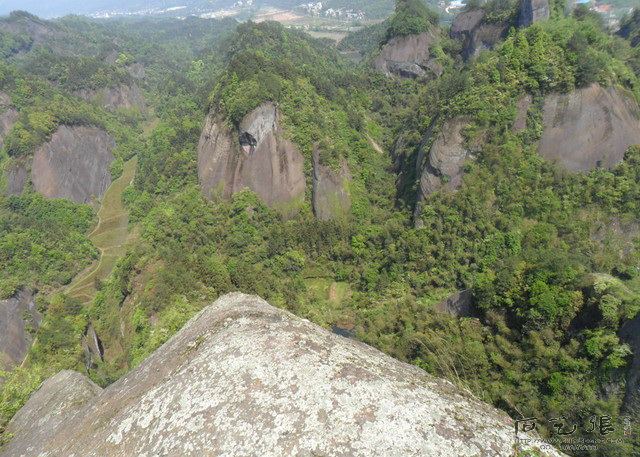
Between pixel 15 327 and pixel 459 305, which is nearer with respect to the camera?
pixel 459 305

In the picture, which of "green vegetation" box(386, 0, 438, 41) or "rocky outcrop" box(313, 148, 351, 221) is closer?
"rocky outcrop" box(313, 148, 351, 221)

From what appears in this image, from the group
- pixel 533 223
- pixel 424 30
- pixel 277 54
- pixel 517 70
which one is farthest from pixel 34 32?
pixel 533 223

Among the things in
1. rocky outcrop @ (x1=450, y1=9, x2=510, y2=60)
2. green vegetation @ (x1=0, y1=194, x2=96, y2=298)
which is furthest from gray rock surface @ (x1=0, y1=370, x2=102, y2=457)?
rocky outcrop @ (x1=450, y1=9, x2=510, y2=60)

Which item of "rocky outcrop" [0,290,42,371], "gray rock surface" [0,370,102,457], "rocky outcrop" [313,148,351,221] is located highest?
"gray rock surface" [0,370,102,457]

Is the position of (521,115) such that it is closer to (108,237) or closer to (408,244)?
(408,244)

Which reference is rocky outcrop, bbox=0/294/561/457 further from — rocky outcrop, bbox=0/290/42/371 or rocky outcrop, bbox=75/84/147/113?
rocky outcrop, bbox=75/84/147/113

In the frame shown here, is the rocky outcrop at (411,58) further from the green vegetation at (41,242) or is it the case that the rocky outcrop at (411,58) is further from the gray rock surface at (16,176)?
the gray rock surface at (16,176)

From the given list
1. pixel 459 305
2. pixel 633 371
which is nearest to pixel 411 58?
pixel 459 305
